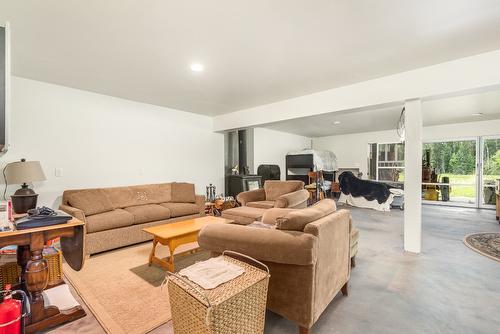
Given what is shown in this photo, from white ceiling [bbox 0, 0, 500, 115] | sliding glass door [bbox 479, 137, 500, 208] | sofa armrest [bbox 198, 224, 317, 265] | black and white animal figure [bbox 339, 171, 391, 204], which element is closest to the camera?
sofa armrest [bbox 198, 224, 317, 265]

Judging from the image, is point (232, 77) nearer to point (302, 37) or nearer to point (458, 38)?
point (302, 37)

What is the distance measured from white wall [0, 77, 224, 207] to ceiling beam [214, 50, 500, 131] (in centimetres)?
186

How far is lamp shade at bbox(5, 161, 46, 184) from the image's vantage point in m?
2.87


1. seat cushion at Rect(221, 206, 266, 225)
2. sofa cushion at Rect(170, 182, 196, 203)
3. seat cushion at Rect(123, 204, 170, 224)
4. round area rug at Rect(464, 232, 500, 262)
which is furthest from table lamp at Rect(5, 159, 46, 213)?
round area rug at Rect(464, 232, 500, 262)

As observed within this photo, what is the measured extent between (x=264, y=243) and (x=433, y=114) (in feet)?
19.0

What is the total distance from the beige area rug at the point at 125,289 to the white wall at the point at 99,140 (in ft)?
4.68

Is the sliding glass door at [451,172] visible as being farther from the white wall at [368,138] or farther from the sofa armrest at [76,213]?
the sofa armrest at [76,213]

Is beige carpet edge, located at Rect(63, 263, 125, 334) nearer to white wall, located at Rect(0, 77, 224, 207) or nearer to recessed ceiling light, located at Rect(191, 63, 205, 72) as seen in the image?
white wall, located at Rect(0, 77, 224, 207)

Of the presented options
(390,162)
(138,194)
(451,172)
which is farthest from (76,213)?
(451,172)

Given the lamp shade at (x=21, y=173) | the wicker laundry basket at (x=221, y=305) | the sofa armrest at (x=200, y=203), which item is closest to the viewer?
the wicker laundry basket at (x=221, y=305)

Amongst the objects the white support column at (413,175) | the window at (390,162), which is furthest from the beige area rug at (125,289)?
the window at (390,162)

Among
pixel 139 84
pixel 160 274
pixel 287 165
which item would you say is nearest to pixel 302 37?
pixel 139 84

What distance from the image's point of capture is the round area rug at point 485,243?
3.10 metres

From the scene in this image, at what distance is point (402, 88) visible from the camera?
3111 millimetres
